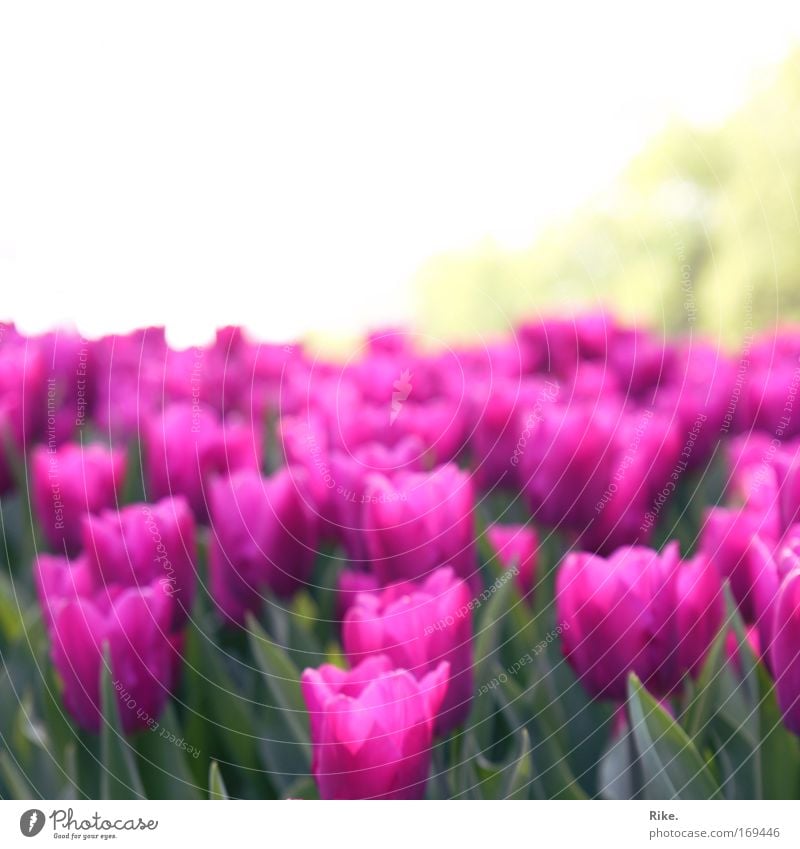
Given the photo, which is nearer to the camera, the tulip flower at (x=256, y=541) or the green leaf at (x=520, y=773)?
the green leaf at (x=520, y=773)

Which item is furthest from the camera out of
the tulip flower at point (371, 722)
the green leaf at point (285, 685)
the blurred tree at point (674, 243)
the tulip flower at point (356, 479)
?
the blurred tree at point (674, 243)

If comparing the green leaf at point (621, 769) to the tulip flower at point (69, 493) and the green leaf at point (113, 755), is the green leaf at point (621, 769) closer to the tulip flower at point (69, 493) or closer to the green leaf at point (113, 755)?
the green leaf at point (113, 755)

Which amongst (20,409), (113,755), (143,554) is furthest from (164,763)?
(20,409)

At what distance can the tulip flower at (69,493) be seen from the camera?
89 cm

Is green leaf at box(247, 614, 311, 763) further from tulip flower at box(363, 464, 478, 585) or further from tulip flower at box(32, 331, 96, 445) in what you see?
tulip flower at box(32, 331, 96, 445)

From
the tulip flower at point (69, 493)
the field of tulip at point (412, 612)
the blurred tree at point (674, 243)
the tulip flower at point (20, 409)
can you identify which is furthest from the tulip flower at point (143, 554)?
the blurred tree at point (674, 243)

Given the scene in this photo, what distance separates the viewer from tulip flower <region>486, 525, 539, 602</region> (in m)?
0.81

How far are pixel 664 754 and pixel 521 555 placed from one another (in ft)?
0.70

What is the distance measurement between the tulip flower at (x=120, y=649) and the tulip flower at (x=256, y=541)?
93mm

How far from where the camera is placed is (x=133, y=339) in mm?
1641

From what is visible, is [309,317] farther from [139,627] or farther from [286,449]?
[139,627]

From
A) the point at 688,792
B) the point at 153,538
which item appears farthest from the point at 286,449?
the point at 688,792

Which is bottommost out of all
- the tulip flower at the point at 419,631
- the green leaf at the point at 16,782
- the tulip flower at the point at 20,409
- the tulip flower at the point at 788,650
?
the green leaf at the point at 16,782

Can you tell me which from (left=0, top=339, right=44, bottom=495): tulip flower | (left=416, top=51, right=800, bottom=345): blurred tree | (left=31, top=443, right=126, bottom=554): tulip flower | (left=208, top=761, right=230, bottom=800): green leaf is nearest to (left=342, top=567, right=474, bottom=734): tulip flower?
(left=208, top=761, right=230, bottom=800): green leaf
